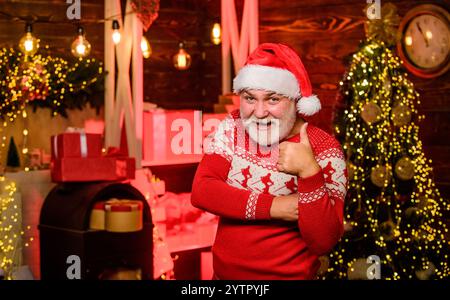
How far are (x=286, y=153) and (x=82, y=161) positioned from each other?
6.51 ft

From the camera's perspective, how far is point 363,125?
4074 millimetres

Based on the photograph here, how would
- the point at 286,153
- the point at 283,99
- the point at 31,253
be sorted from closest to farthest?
the point at 286,153, the point at 283,99, the point at 31,253

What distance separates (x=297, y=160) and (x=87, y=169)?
202 cm

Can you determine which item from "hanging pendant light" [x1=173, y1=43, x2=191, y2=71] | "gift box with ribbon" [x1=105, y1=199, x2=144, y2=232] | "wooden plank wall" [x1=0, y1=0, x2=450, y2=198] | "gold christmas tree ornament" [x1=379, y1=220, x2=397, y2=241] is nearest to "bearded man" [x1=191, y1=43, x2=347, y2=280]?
"gift box with ribbon" [x1=105, y1=199, x2=144, y2=232]

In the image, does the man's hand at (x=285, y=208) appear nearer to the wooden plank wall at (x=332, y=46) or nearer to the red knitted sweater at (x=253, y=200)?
the red knitted sweater at (x=253, y=200)

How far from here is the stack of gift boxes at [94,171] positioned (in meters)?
3.63

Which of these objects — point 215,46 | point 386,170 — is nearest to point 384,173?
point 386,170

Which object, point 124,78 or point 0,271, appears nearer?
point 0,271

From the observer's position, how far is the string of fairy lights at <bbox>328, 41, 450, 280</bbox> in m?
4.05

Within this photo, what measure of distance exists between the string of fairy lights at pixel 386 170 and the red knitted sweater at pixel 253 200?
6.58ft

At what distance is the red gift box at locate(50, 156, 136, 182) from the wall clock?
182 cm

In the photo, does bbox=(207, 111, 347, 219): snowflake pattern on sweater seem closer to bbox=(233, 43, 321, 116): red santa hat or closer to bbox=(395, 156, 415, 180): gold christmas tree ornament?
bbox=(233, 43, 321, 116): red santa hat
